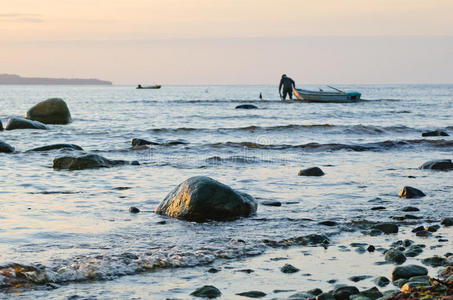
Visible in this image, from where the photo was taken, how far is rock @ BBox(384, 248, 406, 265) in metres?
5.36

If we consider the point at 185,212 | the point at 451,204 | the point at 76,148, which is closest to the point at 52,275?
the point at 185,212

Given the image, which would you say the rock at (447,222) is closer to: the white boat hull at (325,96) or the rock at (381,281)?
the rock at (381,281)

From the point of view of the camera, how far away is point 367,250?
229 inches

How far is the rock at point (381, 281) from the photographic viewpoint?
15.3 ft

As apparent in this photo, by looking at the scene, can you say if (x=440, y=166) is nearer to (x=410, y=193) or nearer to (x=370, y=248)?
(x=410, y=193)

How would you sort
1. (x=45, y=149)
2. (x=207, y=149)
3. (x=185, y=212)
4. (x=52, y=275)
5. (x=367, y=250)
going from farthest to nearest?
(x=207, y=149) < (x=45, y=149) < (x=185, y=212) < (x=367, y=250) < (x=52, y=275)

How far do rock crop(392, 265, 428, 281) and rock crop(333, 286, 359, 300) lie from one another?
0.66 meters

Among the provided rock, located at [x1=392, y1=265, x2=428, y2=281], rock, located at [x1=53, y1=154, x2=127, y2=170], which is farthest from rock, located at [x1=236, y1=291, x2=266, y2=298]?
rock, located at [x1=53, y1=154, x2=127, y2=170]

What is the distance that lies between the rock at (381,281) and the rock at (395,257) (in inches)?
25.9

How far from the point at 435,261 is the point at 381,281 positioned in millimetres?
898

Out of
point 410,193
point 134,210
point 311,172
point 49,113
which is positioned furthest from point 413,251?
point 49,113

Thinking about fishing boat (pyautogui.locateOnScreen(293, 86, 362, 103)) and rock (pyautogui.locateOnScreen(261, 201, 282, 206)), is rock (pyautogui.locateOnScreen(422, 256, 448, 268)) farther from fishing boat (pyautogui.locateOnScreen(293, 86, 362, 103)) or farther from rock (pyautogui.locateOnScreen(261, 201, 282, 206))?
fishing boat (pyautogui.locateOnScreen(293, 86, 362, 103))

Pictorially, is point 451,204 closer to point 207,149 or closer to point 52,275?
point 52,275

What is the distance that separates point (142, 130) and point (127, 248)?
1920cm
